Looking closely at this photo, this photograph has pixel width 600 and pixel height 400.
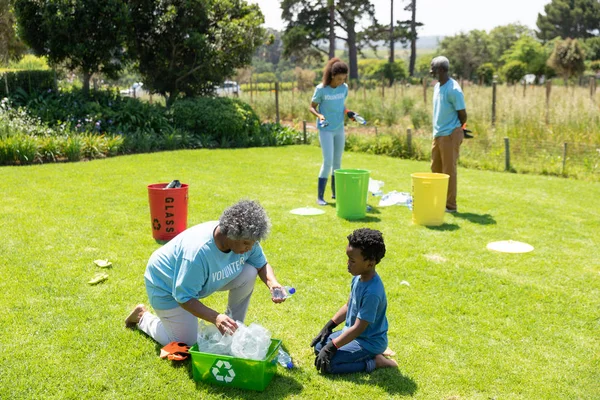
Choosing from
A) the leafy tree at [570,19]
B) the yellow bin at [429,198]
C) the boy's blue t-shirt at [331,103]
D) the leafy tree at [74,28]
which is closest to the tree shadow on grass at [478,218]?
the yellow bin at [429,198]

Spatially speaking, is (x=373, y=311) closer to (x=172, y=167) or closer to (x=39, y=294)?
(x=39, y=294)

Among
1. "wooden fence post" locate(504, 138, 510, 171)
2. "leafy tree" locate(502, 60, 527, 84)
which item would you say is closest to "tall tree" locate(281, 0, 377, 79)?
"leafy tree" locate(502, 60, 527, 84)

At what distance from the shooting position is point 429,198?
697 centimetres

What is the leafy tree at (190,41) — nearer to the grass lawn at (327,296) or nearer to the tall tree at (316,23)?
the grass lawn at (327,296)

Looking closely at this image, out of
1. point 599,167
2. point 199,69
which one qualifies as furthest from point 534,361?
point 199,69

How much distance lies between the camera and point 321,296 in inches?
186

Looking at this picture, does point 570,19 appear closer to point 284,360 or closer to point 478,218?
point 478,218

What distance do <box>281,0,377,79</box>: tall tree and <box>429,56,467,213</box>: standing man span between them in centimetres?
3101

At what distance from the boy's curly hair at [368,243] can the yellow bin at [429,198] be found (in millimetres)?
3677

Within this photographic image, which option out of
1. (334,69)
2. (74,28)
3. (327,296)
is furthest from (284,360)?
(74,28)

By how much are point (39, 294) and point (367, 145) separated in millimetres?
10196

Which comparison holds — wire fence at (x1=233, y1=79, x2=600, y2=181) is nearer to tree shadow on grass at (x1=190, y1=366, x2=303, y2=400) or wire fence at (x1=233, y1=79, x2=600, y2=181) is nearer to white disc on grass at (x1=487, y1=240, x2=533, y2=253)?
white disc on grass at (x1=487, y1=240, x2=533, y2=253)

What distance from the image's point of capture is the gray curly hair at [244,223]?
123 inches

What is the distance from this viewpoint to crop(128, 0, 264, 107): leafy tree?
49.4ft
